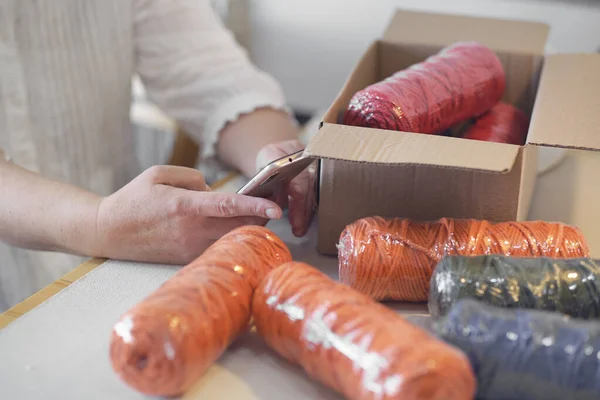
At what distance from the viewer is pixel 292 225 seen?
0.87 metres

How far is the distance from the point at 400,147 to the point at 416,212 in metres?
0.13

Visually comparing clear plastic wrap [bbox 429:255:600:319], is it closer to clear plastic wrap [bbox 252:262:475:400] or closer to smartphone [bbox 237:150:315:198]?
clear plastic wrap [bbox 252:262:475:400]

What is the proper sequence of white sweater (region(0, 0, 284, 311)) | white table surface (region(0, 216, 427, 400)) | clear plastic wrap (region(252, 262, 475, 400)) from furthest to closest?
white sweater (region(0, 0, 284, 311))
white table surface (region(0, 216, 427, 400))
clear plastic wrap (region(252, 262, 475, 400))

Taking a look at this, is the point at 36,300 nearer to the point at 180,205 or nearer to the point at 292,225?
the point at 180,205

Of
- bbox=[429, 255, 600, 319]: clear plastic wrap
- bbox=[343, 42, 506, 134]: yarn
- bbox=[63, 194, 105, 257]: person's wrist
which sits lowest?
bbox=[63, 194, 105, 257]: person's wrist

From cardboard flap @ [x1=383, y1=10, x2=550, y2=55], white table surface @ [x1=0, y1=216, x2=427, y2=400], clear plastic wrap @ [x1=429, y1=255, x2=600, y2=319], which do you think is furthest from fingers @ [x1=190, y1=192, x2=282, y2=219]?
cardboard flap @ [x1=383, y1=10, x2=550, y2=55]

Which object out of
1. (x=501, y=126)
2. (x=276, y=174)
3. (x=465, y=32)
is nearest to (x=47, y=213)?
(x=276, y=174)

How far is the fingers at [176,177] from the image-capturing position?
784 mm

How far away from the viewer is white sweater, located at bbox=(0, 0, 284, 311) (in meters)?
1.01

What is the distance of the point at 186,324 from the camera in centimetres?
55

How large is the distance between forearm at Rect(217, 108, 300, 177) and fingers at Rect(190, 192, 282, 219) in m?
0.26

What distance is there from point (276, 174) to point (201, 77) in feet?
1.50

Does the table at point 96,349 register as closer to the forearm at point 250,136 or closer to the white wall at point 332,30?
the forearm at point 250,136

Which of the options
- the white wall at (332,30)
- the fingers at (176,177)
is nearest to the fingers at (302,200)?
the fingers at (176,177)
